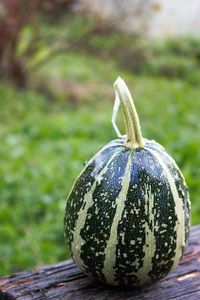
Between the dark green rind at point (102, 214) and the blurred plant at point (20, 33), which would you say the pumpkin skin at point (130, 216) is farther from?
the blurred plant at point (20, 33)

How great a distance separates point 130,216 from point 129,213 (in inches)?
0.4

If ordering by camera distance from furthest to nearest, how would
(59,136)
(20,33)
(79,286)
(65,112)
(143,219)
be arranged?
(20,33)
(65,112)
(59,136)
(79,286)
(143,219)

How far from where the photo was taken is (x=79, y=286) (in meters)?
2.10

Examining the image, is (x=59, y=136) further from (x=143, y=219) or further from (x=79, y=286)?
(x=143, y=219)

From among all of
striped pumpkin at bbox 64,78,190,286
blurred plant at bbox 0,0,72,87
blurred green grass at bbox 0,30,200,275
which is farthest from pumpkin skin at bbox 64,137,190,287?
blurred plant at bbox 0,0,72,87

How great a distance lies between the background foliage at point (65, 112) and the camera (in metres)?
4.13

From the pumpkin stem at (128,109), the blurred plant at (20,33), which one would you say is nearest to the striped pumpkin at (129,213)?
the pumpkin stem at (128,109)

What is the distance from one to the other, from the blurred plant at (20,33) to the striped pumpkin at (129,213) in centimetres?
644

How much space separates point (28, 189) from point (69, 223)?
2.65 meters

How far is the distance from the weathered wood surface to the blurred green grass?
4.57ft

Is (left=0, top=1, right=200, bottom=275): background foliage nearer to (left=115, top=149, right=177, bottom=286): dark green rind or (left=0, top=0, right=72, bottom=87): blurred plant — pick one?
(left=0, top=0, right=72, bottom=87): blurred plant

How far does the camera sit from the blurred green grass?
3.97 meters

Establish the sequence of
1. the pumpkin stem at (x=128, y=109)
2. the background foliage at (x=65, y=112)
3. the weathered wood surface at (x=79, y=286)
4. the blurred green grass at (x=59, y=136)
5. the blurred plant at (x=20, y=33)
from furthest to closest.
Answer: the blurred plant at (x=20, y=33), the background foliage at (x=65, y=112), the blurred green grass at (x=59, y=136), the weathered wood surface at (x=79, y=286), the pumpkin stem at (x=128, y=109)

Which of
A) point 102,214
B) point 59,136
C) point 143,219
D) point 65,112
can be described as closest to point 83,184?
point 102,214
